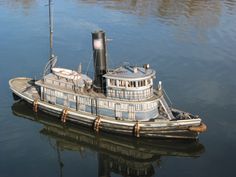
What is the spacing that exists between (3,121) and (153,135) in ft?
74.3

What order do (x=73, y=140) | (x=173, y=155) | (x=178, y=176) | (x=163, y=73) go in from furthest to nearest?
(x=163, y=73) < (x=73, y=140) < (x=173, y=155) < (x=178, y=176)

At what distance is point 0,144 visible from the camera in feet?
181

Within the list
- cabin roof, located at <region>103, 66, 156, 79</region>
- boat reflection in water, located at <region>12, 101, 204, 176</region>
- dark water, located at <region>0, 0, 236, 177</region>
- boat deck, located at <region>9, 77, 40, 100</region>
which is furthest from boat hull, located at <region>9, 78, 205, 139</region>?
boat deck, located at <region>9, 77, 40, 100</region>

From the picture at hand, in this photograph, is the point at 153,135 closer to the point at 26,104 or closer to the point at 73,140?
the point at 73,140

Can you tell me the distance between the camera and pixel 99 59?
5916cm

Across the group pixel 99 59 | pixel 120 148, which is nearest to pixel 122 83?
pixel 99 59

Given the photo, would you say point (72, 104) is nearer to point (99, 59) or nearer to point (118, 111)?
point (118, 111)

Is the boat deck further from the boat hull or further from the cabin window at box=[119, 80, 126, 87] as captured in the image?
the cabin window at box=[119, 80, 126, 87]

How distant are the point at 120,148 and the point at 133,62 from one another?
32.4m

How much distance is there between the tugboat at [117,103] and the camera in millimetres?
55188

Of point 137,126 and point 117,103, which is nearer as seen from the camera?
point 137,126

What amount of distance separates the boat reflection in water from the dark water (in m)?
0.13

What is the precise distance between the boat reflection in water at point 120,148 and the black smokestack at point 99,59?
668 centimetres

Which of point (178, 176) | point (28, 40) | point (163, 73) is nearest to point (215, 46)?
point (163, 73)
